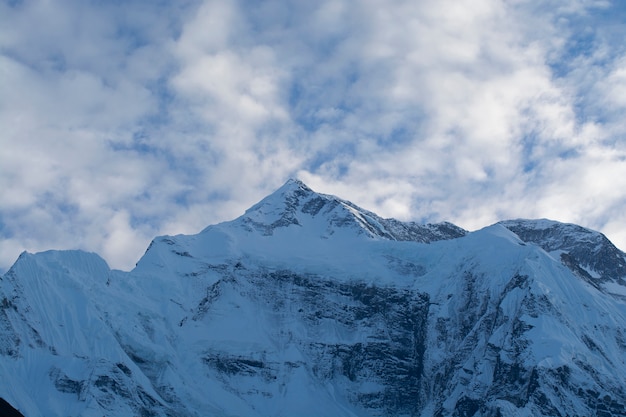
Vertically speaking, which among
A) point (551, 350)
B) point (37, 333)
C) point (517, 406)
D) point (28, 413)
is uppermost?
point (551, 350)

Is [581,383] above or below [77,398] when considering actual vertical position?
above

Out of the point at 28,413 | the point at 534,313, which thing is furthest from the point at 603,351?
the point at 28,413

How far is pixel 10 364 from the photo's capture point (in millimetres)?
189750

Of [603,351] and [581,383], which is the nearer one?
[581,383]

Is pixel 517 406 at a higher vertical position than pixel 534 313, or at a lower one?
lower

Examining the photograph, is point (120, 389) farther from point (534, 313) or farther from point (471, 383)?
point (534, 313)

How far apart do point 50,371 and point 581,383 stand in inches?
3544

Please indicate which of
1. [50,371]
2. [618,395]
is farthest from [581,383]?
[50,371]

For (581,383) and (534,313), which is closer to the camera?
(581,383)

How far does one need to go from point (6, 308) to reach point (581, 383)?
101584 millimetres

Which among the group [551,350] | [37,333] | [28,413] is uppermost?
[551,350]

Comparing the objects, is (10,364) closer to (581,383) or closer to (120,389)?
(120,389)

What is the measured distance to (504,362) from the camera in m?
192

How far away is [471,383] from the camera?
Result: 196750 millimetres
